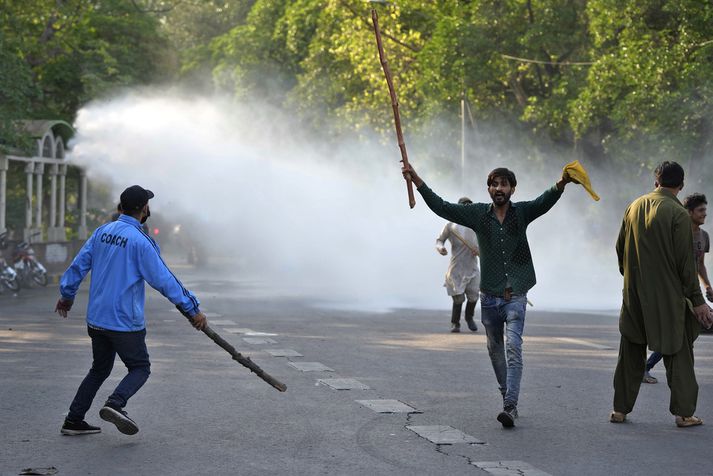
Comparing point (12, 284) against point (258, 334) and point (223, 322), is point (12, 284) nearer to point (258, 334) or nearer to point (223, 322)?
point (223, 322)

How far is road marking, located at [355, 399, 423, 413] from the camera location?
881cm

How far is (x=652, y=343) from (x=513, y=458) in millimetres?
1656

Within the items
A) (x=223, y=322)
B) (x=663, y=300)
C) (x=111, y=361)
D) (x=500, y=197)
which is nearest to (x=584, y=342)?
(x=223, y=322)

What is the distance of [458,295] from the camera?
15.9 meters

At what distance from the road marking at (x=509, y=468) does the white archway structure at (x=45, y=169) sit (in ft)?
76.3

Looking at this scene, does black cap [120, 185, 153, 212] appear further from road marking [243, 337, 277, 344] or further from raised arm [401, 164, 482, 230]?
road marking [243, 337, 277, 344]

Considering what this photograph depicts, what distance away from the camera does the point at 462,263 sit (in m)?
16.1

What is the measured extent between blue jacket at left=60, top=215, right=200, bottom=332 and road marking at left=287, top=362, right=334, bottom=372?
12.5ft

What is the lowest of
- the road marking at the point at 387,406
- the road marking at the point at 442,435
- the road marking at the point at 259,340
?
the road marking at the point at 442,435

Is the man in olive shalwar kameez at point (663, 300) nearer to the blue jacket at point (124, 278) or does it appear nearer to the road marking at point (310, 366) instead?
the blue jacket at point (124, 278)

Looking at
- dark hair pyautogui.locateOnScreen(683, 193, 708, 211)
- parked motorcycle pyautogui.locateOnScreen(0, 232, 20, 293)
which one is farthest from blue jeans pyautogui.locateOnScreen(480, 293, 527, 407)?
parked motorcycle pyautogui.locateOnScreen(0, 232, 20, 293)

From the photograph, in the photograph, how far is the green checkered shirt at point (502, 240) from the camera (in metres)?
8.38

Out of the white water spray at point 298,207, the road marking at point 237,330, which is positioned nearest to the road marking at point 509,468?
the road marking at point 237,330

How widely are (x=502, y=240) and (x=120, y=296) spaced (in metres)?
2.51
